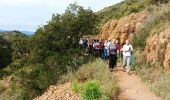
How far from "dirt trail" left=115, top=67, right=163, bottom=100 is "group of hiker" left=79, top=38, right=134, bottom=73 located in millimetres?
719

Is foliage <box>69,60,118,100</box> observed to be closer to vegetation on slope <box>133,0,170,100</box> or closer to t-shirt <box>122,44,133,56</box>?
t-shirt <box>122,44,133,56</box>

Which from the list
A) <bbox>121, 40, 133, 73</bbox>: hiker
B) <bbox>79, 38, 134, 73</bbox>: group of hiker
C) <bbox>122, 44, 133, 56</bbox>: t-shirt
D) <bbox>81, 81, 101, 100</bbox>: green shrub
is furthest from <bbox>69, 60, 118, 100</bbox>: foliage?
<bbox>122, 44, 133, 56</bbox>: t-shirt

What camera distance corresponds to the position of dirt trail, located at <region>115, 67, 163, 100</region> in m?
17.4

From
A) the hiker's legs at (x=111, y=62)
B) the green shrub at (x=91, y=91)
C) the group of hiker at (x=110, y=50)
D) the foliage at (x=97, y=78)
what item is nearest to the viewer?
the green shrub at (x=91, y=91)

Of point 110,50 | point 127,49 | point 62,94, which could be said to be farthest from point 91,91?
point 110,50

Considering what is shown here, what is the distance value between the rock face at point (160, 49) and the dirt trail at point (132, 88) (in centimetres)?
130

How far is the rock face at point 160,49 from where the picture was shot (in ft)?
66.7

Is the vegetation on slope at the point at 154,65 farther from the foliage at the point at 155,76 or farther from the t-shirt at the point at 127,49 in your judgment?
the t-shirt at the point at 127,49

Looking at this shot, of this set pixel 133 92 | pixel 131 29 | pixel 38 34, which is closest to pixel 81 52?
pixel 38 34

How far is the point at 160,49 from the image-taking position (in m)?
21.3

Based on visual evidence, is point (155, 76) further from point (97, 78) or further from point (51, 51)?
point (51, 51)

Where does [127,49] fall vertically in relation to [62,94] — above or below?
above

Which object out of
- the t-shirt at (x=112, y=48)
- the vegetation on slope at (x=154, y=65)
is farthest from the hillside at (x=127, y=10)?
the t-shirt at (x=112, y=48)

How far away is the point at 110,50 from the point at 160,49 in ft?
9.61
